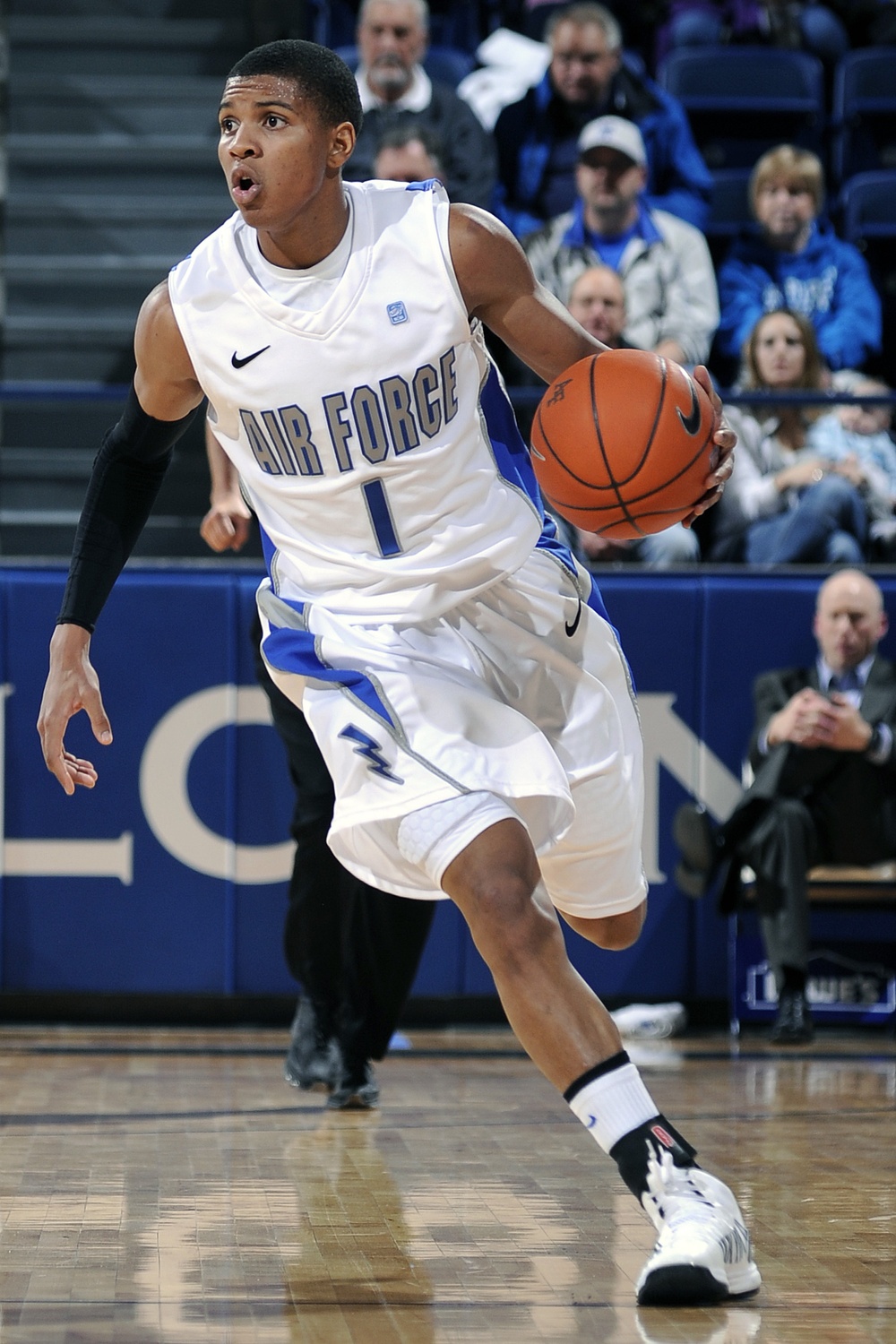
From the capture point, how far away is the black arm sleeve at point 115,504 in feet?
10.9

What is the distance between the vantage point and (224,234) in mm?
3242

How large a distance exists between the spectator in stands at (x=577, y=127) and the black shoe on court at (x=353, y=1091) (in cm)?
477

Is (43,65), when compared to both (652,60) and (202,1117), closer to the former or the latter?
(652,60)

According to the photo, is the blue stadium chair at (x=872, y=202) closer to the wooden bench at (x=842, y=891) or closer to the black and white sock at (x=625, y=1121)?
the wooden bench at (x=842, y=891)

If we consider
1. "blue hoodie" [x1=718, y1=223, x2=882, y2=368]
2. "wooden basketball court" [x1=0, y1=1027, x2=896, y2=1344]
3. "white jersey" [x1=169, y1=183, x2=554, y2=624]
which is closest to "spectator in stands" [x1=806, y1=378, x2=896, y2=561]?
"blue hoodie" [x1=718, y1=223, x2=882, y2=368]

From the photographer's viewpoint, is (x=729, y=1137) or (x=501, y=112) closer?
(x=729, y=1137)

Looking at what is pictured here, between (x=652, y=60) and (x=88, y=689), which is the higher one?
(x=652, y=60)

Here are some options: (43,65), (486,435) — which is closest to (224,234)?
(486,435)

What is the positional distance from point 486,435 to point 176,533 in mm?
4717

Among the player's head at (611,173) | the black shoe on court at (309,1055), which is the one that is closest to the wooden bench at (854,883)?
the black shoe on court at (309,1055)

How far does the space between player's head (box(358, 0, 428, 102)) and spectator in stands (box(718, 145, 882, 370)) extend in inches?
65.5

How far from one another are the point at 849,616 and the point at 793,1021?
4.56 feet

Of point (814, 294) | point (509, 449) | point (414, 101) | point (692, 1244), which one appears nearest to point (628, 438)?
point (509, 449)

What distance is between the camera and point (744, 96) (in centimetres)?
948
